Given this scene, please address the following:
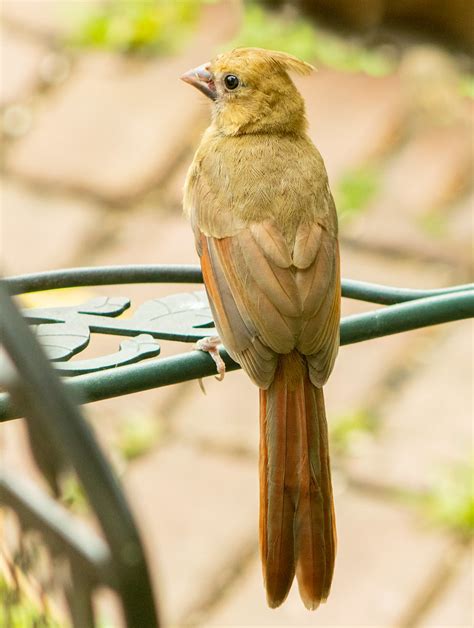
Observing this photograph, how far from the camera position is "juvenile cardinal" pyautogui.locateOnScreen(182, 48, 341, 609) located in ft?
7.88

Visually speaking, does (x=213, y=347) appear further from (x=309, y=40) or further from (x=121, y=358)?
(x=309, y=40)

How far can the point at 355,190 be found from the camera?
5.77 m

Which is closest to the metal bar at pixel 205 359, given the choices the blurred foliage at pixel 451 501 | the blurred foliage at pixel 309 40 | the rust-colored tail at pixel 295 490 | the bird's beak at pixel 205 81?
the rust-colored tail at pixel 295 490

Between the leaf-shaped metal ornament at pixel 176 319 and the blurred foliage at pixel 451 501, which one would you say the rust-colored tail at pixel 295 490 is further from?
the blurred foliage at pixel 451 501

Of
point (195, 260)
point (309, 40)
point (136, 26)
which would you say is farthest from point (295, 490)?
point (136, 26)

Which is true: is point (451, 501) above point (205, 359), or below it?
below

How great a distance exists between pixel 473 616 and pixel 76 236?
2469 millimetres

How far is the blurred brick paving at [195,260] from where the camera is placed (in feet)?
13.5

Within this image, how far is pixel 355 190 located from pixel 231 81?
8.36 ft

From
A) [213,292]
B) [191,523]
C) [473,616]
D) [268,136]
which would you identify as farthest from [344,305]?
[213,292]

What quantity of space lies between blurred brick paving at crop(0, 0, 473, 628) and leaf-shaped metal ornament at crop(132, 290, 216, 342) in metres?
1.42

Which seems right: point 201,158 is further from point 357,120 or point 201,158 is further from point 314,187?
point 357,120

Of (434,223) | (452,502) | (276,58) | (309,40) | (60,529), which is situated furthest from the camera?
(309,40)

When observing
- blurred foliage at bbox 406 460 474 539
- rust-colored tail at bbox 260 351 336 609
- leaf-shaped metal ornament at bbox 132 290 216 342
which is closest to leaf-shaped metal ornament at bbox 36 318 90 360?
leaf-shaped metal ornament at bbox 132 290 216 342
